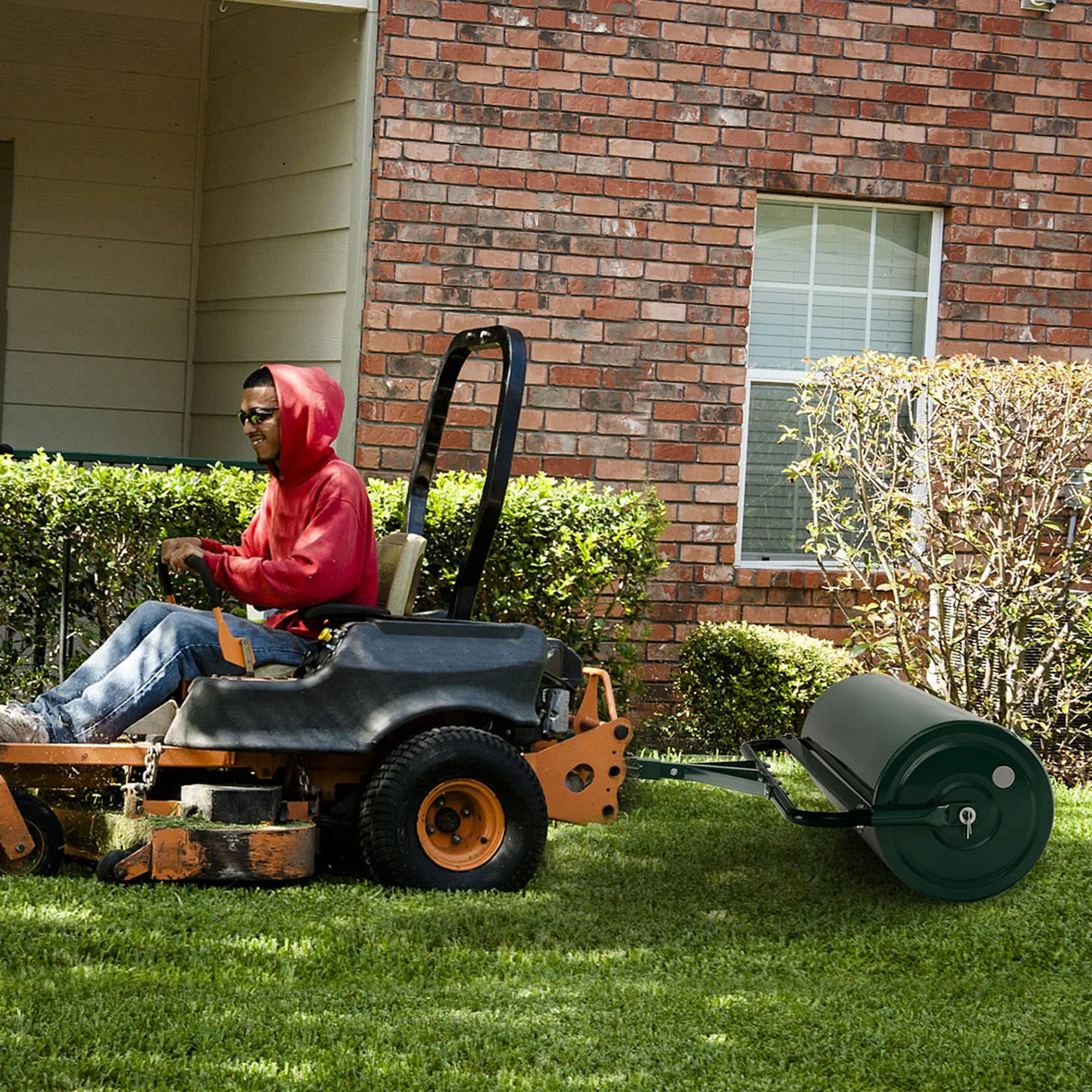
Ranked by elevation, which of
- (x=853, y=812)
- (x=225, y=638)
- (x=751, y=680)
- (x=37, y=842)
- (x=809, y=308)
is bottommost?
(x=37, y=842)

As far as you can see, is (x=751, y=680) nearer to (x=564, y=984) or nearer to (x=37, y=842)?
(x=564, y=984)

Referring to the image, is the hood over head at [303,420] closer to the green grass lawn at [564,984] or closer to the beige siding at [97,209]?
the green grass lawn at [564,984]

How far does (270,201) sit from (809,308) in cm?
301

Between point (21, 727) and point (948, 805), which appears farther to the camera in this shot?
point (948, 805)

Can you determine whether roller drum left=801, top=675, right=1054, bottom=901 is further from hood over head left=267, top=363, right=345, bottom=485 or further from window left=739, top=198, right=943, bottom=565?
window left=739, top=198, right=943, bottom=565

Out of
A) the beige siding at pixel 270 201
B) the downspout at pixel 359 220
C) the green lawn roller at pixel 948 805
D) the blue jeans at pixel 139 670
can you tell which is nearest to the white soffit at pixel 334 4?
the downspout at pixel 359 220

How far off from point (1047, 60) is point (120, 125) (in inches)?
209

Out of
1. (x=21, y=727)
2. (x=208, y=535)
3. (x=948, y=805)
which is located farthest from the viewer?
(x=208, y=535)

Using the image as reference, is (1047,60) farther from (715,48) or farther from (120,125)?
(120,125)

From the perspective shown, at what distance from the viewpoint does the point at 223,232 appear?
9016 millimetres

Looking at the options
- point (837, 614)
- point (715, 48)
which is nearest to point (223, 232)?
point (715, 48)

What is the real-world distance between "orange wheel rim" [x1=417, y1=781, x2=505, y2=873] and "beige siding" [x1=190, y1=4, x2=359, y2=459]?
3.38 m

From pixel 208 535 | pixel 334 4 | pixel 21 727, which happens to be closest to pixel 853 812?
pixel 21 727

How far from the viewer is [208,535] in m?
6.70
